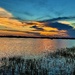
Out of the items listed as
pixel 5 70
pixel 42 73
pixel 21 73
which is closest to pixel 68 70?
pixel 42 73

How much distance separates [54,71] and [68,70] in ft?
4.37

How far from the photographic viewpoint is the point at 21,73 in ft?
59.4

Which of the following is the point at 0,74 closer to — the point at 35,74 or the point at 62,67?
the point at 35,74

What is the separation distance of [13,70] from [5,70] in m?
0.78

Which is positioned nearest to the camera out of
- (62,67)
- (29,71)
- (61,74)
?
(61,74)

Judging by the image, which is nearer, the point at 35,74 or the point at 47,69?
the point at 35,74

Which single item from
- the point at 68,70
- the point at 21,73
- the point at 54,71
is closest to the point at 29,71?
the point at 21,73

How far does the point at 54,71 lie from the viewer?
18328mm

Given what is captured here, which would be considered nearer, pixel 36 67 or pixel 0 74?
pixel 0 74

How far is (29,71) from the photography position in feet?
61.1

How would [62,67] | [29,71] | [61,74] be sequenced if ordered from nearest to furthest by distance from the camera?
[61,74]
[29,71]
[62,67]

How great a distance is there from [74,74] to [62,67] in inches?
106

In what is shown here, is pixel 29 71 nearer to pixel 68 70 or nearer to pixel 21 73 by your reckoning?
pixel 21 73

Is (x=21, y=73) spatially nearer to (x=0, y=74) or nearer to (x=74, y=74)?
(x=0, y=74)
